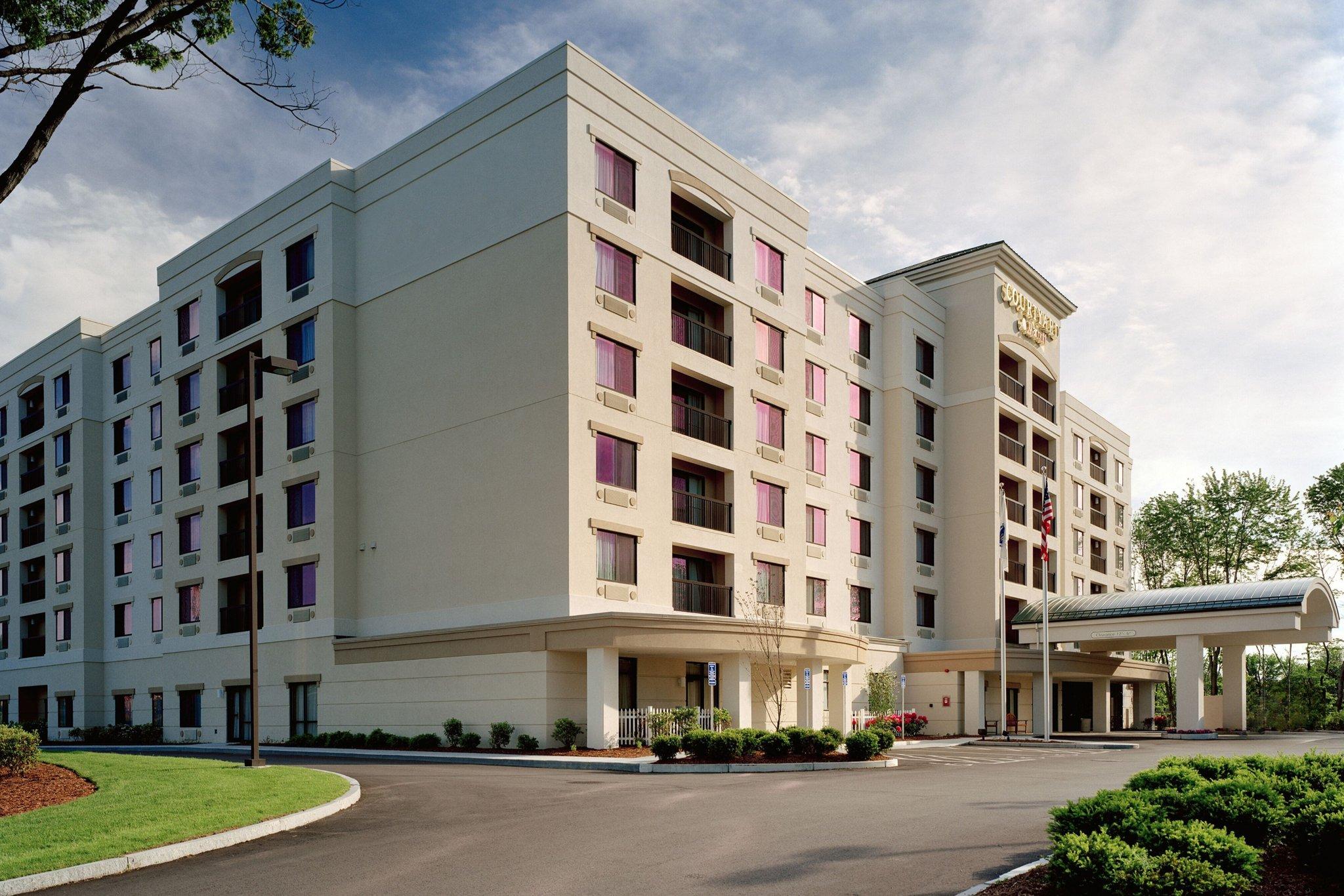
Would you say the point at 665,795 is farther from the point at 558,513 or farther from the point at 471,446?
the point at 471,446

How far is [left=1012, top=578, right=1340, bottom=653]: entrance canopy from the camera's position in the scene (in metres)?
43.2

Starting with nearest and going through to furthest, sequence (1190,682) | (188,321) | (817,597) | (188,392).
Result: (817,597) < (1190,682) < (188,392) < (188,321)

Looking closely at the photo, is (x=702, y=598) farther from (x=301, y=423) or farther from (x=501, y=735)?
(x=301, y=423)

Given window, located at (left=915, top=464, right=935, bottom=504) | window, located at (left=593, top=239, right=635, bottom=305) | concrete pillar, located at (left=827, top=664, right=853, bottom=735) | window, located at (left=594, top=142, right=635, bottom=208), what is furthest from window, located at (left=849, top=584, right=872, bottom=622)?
window, located at (left=594, top=142, right=635, bottom=208)

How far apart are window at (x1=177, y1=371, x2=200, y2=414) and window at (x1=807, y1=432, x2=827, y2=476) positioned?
82.6 feet

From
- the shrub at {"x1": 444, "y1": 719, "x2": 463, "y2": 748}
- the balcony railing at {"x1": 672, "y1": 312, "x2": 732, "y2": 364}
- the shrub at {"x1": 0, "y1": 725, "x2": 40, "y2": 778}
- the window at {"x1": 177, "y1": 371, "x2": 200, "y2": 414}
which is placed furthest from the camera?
the window at {"x1": 177, "y1": 371, "x2": 200, "y2": 414}

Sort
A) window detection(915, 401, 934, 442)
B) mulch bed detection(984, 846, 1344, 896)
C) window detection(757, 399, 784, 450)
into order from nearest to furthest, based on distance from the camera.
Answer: mulch bed detection(984, 846, 1344, 896) → window detection(757, 399, 784, 450) → window detection(915, 401, 934, 442)

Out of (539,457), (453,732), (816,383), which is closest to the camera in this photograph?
(453,732)

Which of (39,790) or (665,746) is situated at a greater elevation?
(39,790)

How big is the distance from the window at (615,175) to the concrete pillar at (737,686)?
14509 mm

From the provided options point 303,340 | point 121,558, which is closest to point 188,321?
point 303,340

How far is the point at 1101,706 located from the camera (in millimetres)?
59469

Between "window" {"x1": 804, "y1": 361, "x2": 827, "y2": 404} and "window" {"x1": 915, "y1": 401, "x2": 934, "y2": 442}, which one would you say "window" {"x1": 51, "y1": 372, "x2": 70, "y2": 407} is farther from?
"window" {"x1": 915, "y1": 401, "x2": 934, "y2": 442}

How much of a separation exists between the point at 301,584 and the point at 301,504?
287 centimetres
